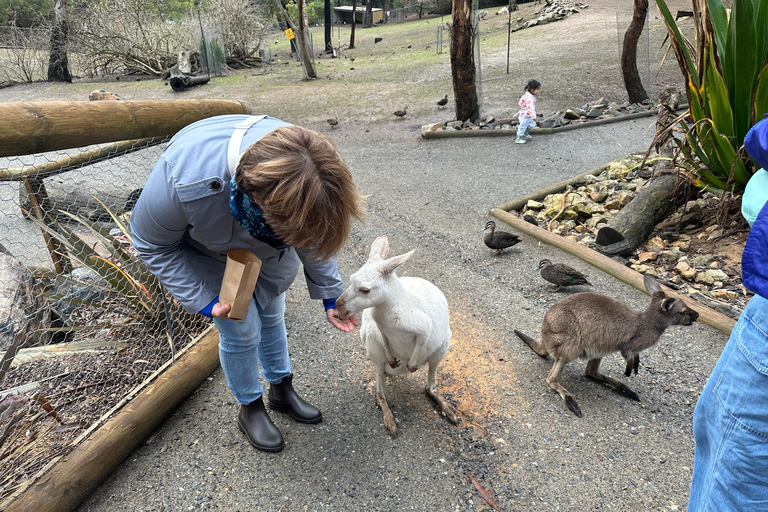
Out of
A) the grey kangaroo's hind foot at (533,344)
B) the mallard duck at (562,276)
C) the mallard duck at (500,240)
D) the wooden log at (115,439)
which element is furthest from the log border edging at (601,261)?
the wooden log at (115,439)

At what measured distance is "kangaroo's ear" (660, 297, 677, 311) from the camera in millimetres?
2850

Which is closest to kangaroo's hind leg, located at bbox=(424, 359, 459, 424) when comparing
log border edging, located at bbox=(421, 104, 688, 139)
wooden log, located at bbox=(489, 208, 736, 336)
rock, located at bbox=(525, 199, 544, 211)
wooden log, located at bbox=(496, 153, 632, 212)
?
wooden log, located at bbox=(489, 208, 736, 336)

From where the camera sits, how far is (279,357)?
2.70 m

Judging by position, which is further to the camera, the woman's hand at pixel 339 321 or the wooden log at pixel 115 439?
Answer: the woman's hand at pixel 339 321

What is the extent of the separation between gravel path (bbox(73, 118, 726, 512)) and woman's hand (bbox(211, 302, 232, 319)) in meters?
1.00

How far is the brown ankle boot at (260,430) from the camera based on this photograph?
2.60m

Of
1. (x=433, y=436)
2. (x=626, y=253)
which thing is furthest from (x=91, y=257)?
(x=626, y=253)

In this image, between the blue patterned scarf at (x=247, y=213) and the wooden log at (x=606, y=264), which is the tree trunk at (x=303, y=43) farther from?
the blue patterned scarf at (x=247, y=213)

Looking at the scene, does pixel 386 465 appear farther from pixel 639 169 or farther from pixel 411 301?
pixel 639 169

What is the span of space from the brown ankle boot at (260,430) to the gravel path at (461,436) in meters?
0.07

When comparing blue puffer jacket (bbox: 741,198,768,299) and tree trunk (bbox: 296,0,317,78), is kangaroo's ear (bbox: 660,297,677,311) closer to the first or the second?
blue puffer jacket (bbox: 741,198,768,299)

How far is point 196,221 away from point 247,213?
25 cm

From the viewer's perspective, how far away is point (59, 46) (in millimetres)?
16141

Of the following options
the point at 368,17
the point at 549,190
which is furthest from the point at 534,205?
the point at 368,17
